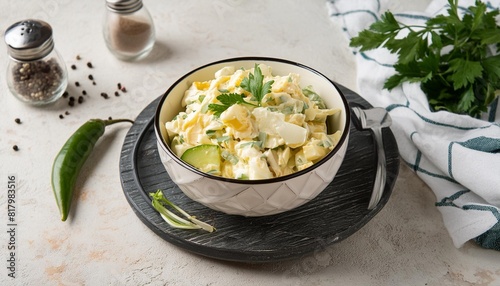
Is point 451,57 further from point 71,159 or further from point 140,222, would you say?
point 71,159

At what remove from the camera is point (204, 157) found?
204 centimetres

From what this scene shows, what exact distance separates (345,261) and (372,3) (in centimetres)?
158

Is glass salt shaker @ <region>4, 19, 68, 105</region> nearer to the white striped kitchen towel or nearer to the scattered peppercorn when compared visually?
the scattered peppercorn

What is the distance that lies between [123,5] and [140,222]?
1167 mm

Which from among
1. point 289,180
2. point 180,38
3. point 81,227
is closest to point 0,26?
point 180,38

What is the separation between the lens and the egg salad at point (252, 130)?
2.03 metres

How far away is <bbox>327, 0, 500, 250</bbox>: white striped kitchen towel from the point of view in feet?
7.37

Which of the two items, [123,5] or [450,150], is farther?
[123,5]

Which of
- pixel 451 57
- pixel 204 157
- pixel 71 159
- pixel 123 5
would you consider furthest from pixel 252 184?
pixel 123 5

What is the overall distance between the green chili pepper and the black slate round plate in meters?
0.20

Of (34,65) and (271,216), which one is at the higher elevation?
(271,216)

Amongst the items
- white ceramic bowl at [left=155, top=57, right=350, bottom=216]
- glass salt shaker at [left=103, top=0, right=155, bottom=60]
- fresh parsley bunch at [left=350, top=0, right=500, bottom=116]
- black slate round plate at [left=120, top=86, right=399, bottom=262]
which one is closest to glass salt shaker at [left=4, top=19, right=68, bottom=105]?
glass salt shaker at [left=103, top=0, right=155, bottom=60]

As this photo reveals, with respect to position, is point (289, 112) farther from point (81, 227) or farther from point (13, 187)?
point (13, 187)

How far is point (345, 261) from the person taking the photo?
2.16m
